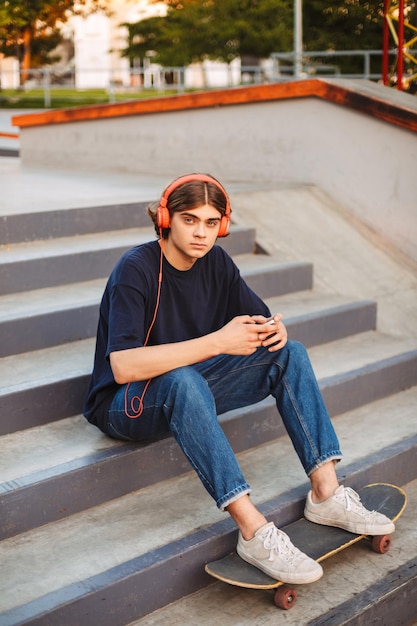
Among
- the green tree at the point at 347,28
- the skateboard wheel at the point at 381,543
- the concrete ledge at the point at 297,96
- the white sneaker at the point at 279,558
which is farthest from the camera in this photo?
the green tree at the point at 347,28

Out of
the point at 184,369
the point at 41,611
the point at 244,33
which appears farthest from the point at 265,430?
the point at 244,33

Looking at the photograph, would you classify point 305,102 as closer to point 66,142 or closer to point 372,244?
point 372,244

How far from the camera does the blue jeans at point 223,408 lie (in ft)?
9.68

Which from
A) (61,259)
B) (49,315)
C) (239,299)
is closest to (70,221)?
(61,259)

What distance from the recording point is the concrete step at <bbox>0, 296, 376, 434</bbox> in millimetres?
3545

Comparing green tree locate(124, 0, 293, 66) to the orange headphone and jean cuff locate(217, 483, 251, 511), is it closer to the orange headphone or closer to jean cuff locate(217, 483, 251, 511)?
the orange headphone

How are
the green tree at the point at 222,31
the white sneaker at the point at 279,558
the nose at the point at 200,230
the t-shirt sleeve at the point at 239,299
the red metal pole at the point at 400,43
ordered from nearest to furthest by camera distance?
the white sneaker at the point at 279,558 < the nose at the point at 200,230 < the t-shirt sleeve at the point at 239,299 < the red metal pole at the point at 400,43 < the green tree at the point at 222,31

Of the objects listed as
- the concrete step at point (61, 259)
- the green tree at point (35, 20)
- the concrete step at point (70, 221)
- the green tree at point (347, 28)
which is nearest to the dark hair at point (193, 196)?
the concrete step at point (61, 259)

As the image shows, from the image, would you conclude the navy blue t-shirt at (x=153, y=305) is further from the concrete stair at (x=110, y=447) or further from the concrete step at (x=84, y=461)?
the concrete stair at (x=110, y=447)

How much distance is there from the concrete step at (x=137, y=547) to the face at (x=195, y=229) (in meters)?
0.90

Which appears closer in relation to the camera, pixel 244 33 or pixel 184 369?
pixel 184 369

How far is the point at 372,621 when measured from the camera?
312 centimetres

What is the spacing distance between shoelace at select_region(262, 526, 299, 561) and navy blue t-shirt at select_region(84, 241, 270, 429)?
2.57 feet

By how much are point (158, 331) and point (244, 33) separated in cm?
2807
